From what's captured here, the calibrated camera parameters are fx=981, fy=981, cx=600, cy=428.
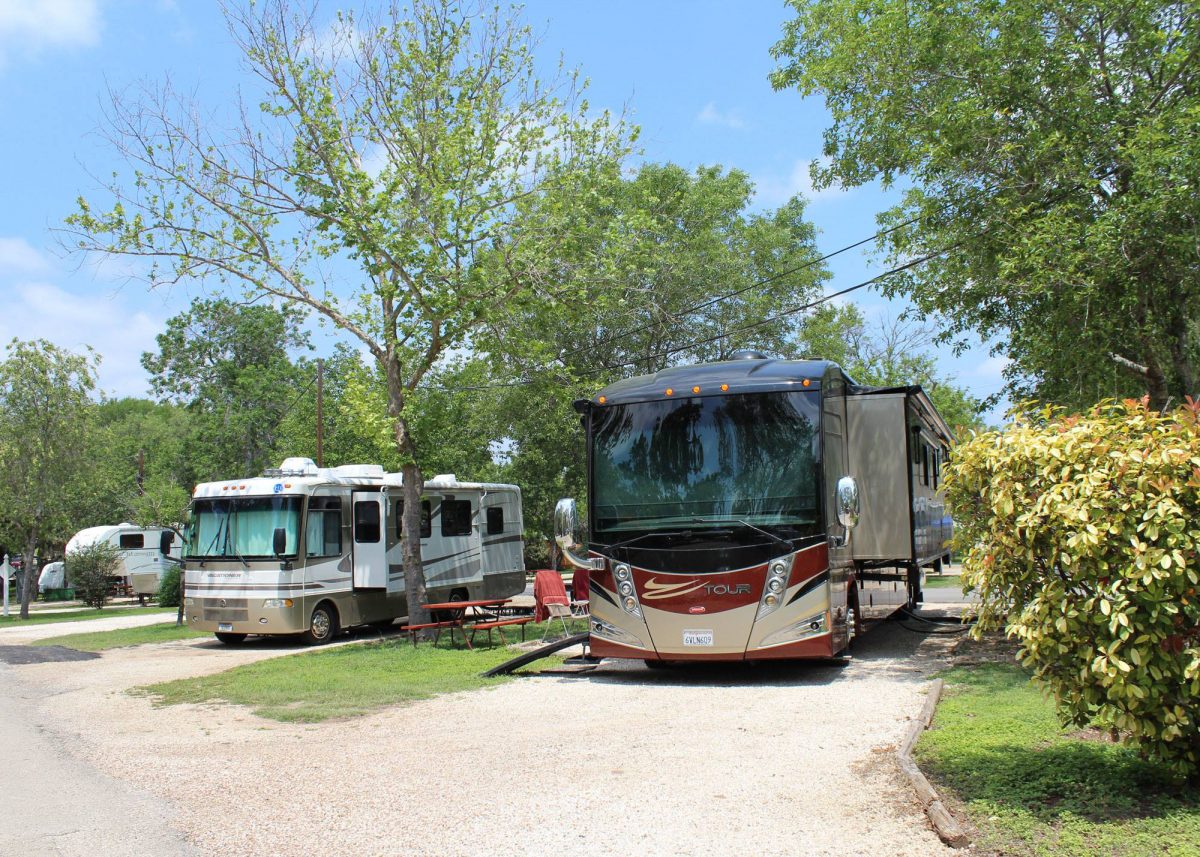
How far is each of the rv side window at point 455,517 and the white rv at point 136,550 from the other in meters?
21.4

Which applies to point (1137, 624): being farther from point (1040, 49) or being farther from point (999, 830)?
point (1040, 49)

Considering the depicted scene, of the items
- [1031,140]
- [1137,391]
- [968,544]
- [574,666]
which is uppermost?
[1031,140]

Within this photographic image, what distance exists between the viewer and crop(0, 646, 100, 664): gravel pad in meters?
16.2

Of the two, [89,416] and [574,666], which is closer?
[574,666]

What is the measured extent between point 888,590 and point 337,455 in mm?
23073

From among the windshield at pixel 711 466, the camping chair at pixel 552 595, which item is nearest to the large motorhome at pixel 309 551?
the camping chair at pixel 552 595

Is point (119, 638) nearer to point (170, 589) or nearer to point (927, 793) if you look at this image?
point (170, 589)

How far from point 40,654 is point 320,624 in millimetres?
4821

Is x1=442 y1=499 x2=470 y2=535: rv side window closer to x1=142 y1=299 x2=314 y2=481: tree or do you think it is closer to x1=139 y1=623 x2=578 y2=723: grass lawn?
x1=139 y1=623 x2=578 y2=723: grass lawn

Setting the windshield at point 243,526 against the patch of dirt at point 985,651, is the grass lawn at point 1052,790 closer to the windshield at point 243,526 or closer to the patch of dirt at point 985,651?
the patch of dirt at point 985,651

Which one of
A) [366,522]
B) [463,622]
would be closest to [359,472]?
[366,522]

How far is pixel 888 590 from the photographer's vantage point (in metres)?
14.2

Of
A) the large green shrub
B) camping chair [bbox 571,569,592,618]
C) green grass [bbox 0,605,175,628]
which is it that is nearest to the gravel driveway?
the large green shrub

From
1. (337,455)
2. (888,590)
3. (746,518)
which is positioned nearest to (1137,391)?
(888,590)
